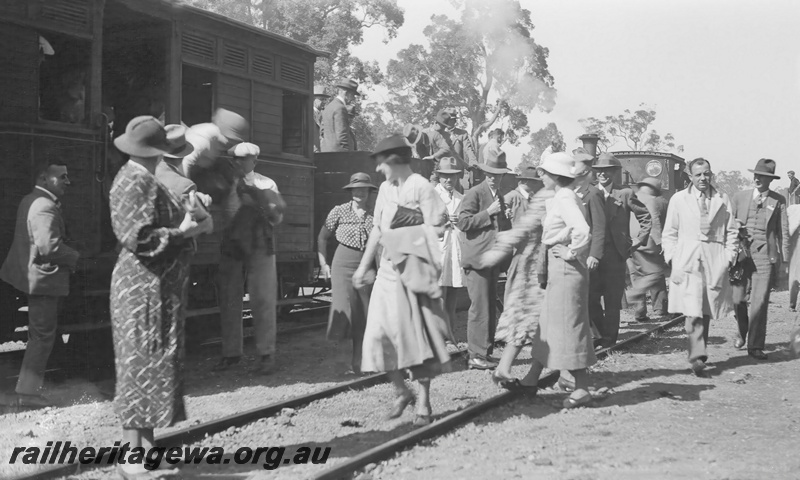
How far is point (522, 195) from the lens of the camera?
945cm

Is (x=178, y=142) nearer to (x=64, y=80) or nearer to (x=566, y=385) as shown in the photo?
(x=64, y=80)

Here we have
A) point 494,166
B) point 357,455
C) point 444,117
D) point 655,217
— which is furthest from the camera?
point 444,117

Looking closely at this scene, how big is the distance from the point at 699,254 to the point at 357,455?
4.70 meters

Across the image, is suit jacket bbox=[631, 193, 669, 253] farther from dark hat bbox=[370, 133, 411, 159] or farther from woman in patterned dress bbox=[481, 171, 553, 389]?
dark hat bbox=[370, 133, 411, 159]

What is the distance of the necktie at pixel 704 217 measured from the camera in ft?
27.7

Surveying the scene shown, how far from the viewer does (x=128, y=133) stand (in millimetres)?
4820

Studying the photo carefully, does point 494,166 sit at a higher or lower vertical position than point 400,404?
higher

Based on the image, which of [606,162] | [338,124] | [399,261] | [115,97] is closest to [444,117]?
[338,124]

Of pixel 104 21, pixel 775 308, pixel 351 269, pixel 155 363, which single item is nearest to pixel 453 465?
pixel 155 363

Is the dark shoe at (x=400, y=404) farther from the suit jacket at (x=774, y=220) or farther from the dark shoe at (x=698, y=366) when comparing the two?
the suit jacket at (x=774, y=220)

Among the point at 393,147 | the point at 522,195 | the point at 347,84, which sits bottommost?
the point at 522,195

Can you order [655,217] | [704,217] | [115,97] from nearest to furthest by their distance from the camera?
[704,217] < [115,97] < [655,217]

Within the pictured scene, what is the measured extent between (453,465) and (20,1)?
543 cm

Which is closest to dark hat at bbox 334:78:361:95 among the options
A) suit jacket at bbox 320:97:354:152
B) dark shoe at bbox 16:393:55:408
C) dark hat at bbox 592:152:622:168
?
suit jacket at bbox 320:97:354:152
